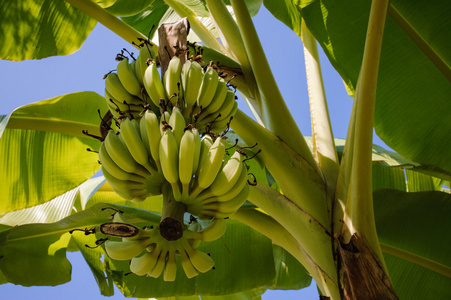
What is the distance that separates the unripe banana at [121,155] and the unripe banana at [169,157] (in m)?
0.12

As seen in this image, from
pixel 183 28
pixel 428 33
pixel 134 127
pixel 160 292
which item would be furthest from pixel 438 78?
pixel 160 292

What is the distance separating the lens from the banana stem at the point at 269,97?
4.91ft

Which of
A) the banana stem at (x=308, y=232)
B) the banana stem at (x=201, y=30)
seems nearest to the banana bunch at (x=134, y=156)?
the banana stem at (x=308, y=232)

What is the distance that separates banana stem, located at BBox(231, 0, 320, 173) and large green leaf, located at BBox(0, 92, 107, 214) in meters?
0.71

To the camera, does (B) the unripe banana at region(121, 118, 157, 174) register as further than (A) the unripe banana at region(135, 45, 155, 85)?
No

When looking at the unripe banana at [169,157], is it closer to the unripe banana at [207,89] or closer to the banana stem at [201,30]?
the unripe banana at [207,89]

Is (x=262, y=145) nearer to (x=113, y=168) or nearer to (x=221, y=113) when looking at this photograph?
(x=221, y=113)

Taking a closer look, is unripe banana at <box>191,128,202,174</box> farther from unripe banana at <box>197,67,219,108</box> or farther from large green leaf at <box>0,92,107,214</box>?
large green leaf at <box>0,92,107,214</box>

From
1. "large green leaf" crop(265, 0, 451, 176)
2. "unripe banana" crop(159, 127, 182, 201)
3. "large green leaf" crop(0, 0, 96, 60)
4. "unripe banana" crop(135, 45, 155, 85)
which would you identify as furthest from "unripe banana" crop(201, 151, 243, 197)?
"large green leaf" crop(0, 0, 96, 60)

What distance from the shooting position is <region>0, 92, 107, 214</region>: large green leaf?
5.62ft

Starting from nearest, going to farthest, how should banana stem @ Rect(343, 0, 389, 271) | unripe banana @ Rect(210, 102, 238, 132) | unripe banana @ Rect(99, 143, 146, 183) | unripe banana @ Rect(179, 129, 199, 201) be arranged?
unripe banana @ Rect(179, 129, 199, 201), unripe banana @ Rect(99, 143, 146, 183), banana stem @ Rect(343, 0, 389, 271), unripe banana @ Rect(210, 102, 238, 132)

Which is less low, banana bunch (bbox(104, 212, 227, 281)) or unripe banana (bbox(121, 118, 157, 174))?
unripe banana (bbox(121, 118, 157, 174))

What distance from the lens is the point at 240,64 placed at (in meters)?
1.70

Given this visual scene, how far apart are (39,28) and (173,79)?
1.09m
